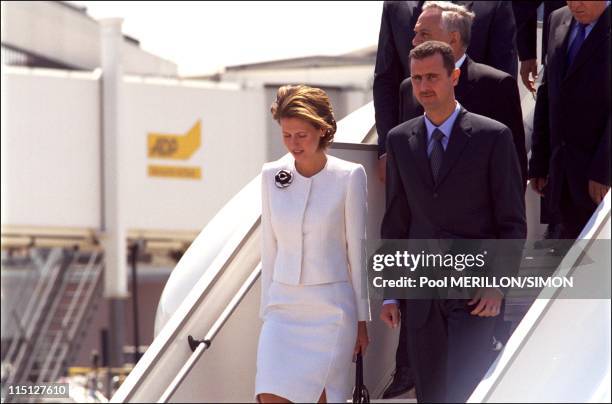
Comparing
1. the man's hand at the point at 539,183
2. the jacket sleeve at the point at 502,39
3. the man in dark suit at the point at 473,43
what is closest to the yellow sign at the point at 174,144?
the man in dark suit at the point at 473,43

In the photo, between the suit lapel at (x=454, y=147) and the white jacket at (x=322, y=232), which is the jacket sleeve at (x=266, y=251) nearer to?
the white jacket at (x=322, y=232)

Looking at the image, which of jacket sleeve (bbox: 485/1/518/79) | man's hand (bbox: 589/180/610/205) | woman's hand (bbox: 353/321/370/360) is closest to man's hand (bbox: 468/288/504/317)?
woman's hand (bbox: 353/321/370/360)

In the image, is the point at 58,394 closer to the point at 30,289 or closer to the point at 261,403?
the point at 261,403

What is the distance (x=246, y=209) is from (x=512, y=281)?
146 inches

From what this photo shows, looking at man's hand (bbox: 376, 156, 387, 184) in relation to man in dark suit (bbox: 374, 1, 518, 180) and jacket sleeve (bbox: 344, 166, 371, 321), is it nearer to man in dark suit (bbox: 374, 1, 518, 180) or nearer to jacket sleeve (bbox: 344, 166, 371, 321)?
man in dark suit (bbox: 374, 1, 518, 180)

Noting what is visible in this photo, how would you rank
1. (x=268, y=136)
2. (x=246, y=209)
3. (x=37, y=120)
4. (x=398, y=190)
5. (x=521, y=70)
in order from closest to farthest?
(x=398, y=190) < (x=521, y=70) < (x=246, y=209) < (x=37, y=120) < (x=268, y=136)

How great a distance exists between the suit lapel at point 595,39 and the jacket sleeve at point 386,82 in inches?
36.7

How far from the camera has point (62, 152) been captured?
26734mm

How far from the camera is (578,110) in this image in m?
4.42

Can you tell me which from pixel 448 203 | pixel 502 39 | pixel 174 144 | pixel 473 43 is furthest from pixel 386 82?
pixel 174 144

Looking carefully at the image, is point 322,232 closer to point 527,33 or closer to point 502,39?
point 502,39

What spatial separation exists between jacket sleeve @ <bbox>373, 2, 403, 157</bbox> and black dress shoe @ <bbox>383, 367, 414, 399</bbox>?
0.85m

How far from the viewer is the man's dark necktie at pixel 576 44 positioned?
4.48m

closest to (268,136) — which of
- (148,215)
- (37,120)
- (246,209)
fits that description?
(148,215)
